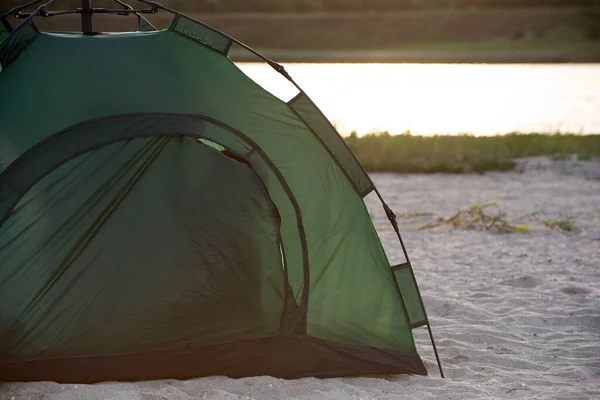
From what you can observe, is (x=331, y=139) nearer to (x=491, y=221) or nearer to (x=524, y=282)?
(x=524, y=282)

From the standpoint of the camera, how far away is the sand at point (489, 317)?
4254mm

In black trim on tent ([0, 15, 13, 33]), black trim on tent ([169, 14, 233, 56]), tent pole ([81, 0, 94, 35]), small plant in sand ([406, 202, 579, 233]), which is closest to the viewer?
black trim on tent ([169, 14, 233, 56])

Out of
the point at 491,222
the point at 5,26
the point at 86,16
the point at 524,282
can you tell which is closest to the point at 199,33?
the point at 86,16

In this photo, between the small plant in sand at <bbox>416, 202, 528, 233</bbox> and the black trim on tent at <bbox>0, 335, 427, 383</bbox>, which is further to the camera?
the small plant in sand at <bbox>416, 202, 528, 233</bbox>

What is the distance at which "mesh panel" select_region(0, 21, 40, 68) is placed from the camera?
4352 millimetres

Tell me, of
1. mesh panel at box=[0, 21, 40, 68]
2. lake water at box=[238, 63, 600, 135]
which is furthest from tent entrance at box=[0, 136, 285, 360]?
lake water at box=[238, 63, 600, 135]

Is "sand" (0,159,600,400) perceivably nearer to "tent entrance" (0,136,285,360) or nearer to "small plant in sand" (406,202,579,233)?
"small plant in sand" (406,202,579,233)

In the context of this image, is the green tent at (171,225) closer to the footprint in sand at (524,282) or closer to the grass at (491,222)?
the footprint in sand at (524,282)

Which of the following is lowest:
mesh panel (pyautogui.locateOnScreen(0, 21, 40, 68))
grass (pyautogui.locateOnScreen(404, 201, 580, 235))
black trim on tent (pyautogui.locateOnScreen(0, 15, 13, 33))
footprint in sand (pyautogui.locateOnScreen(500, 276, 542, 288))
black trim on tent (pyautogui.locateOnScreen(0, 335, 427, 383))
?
black trim on tent (pyautogui.locateOnScreen(0, 335, 427, 383))

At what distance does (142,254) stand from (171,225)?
0.70 feet

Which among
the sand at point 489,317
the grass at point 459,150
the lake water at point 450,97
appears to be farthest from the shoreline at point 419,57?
the sand at point 489,317

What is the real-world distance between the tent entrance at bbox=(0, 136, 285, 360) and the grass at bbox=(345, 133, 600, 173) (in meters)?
7.47

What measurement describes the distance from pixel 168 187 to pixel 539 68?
38.9 metres

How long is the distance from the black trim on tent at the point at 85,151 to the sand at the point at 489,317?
688mm
